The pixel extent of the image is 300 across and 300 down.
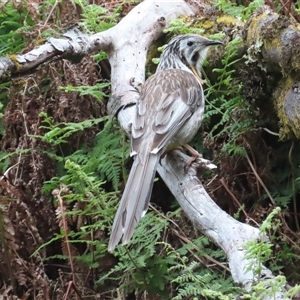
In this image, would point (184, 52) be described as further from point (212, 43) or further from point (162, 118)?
point (162, 118)

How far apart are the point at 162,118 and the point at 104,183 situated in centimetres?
86

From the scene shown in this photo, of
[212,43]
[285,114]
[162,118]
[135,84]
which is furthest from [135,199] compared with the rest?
[212,43]

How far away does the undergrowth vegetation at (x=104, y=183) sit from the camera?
19.9 feet

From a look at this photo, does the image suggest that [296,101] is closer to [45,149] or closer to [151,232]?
[151,232]

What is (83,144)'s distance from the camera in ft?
24.3

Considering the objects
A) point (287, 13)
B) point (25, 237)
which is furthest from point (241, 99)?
point (25, 237)

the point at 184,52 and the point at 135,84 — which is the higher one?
the point at 184,52

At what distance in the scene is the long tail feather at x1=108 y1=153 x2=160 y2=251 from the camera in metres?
4.97

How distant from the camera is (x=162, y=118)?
6.09 meters

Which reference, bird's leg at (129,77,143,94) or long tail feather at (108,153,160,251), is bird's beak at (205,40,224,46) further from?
long tail feather at (108,153,160,251)

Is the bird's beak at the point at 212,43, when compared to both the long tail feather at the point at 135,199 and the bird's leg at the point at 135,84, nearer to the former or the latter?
the bird's leg at the point at 135,84

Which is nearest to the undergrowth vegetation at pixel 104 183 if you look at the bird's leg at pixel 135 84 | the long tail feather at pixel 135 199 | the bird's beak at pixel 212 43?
the bird's beak at pixel 212 43

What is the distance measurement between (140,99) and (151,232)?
1.23 m

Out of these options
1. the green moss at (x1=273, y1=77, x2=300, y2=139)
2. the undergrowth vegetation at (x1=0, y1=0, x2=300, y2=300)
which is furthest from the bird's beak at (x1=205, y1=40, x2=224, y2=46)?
the green moss at (x1=273, y1=77, x2=300, y2=139)
